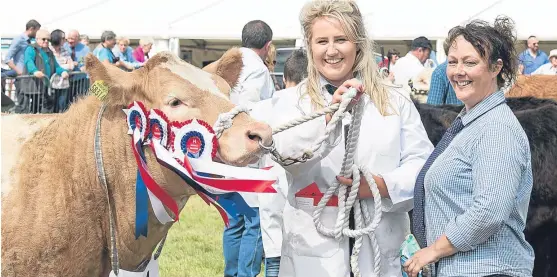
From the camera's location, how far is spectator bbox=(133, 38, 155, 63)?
57.5ft

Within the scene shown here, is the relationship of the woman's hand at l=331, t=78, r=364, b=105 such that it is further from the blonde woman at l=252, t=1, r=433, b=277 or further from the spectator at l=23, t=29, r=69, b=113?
the spectator at l=23, t=29, r=69, b=113

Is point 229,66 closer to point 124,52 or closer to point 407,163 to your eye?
point 407,163

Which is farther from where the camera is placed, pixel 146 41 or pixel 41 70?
pixel 146 41

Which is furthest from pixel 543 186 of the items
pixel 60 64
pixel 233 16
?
pixel 233 16

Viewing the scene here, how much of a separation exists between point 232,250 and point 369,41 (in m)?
3.53

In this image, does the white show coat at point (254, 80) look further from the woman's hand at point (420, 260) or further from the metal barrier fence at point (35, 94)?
the metal barrier fence at point (35, 94)

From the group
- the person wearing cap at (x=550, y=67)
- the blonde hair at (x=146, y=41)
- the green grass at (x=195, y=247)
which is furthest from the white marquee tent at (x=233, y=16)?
the green grass at (x=195, y=247)

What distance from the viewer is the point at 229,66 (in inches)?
165

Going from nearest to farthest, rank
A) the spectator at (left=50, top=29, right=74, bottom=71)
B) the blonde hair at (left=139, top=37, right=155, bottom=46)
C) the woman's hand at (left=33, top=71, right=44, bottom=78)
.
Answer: the woman's hand at (left=33, top=71, right=44, bottom=78) < the spectator at (left=50, top=29, right=74, bottom=71) < the blonde hair at (left=139, top=37, right=155, bottom=46)

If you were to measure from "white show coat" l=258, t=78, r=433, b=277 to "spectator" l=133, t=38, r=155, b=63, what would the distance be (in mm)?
14253

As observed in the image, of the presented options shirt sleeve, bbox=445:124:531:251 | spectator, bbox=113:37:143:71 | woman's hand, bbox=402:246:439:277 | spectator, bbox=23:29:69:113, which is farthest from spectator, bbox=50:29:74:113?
shirt sleeve, bbox=445:124:531:251

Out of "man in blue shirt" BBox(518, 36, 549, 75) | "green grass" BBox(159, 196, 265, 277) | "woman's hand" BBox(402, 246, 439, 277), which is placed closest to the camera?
"woman's hand" BBox(402, 246, 439, 277)

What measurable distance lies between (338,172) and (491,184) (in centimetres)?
73

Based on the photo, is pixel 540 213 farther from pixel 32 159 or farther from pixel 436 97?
pixel 32 159
